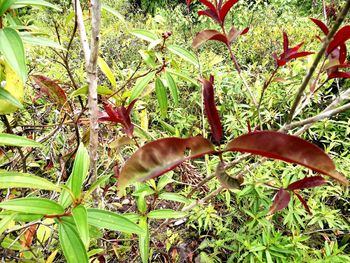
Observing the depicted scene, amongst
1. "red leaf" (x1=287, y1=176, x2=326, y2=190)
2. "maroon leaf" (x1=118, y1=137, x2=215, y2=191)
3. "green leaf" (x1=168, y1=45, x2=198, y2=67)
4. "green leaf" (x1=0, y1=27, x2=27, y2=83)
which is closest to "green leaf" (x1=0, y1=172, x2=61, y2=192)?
"green leaf" (x1=0, y1=27, x2=27, y2=83)

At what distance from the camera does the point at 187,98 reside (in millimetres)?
2207

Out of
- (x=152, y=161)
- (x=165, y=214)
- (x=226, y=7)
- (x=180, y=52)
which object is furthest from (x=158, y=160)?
(x=180, y=52)

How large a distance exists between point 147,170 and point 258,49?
2740mm

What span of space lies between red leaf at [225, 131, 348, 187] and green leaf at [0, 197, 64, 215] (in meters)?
0.35

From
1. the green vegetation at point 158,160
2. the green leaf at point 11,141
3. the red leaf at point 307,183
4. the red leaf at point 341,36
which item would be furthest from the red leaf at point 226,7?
the green leaf at point 11,141

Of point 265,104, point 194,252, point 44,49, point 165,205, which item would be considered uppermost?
point 44,49

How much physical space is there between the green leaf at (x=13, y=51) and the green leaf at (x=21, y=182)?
6.3 inches

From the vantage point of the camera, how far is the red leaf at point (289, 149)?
0.27 m

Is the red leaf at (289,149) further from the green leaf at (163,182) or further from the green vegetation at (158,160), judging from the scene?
the green leaf at (163,182)

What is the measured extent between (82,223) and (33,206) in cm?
9

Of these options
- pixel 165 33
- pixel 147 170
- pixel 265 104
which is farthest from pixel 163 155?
pixel 265 104

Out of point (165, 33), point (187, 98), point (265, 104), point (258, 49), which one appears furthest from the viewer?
point (258, 49)

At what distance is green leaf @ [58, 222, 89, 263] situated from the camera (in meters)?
0.51

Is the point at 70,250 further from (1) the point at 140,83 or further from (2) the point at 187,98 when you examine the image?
(2) the point at 187,98
